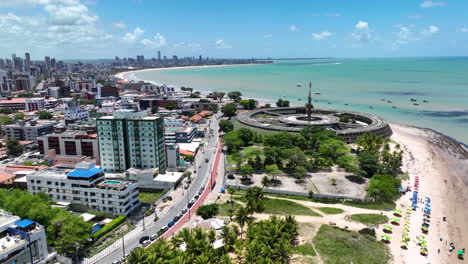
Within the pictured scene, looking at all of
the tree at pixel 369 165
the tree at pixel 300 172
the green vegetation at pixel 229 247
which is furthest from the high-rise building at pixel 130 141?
the tree at pixel 369 165

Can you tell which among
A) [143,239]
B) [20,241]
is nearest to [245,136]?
[143,239]

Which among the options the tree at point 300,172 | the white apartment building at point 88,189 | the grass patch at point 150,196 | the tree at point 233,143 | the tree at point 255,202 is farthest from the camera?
the tree at point 233,143

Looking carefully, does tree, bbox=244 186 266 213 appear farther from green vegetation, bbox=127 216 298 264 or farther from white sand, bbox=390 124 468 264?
white sand, bbox=390 124 468 264

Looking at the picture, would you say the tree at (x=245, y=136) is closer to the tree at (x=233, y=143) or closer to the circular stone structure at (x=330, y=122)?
the tree at (x=233, y=143)

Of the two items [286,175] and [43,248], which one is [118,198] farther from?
[286,175]

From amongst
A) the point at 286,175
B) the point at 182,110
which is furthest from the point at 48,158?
the point at 182,110
